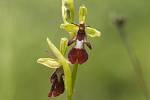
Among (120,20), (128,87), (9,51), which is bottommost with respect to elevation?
(128,87)

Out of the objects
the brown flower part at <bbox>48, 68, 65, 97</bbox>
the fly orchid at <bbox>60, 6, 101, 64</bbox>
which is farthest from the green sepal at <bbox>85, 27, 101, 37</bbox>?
the brown flower part at <bbox>48, 68, 65, 97</bbox>

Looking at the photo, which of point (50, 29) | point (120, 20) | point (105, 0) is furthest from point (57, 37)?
point (120, 20)

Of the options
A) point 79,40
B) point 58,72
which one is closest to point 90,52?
point 58,72

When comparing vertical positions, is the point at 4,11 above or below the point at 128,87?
above

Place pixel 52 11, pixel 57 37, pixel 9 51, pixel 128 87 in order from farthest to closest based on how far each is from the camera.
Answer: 1. pixel 52 11
2. pixel 57 37
3. pixel 128 87
4. pixel 9 51

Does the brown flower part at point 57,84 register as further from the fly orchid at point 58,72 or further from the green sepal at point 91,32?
the green sepal at point 91,32

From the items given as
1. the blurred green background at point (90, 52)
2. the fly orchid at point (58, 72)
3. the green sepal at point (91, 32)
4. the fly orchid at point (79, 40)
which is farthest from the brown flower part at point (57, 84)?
the blurred green background at point (90, 52)

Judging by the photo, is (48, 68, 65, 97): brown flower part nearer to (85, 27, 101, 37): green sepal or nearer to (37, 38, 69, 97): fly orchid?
(37, 38, 69, 97): fly orchid

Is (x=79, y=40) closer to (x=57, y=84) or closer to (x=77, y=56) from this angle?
(x=77, y=56)

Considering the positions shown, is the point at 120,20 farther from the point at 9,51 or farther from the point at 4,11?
the point at 4,11
